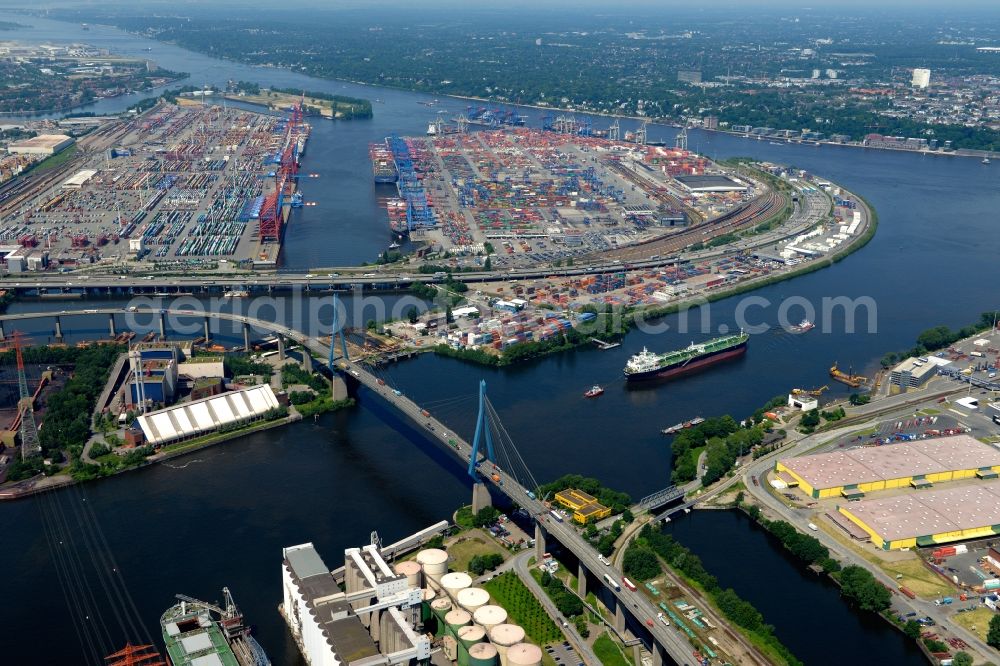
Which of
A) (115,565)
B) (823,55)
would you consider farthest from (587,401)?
(823,55)

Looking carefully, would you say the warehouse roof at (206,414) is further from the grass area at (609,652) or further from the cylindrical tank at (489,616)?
the grass area at (609,652)

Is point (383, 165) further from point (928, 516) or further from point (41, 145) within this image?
point (928, 516)

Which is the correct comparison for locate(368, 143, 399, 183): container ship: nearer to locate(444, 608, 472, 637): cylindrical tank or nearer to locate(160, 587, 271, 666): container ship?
locate(160, 587, 271, 666): container ship

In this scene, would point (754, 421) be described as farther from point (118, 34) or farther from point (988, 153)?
point (118, 34)

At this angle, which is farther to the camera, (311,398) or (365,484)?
(311,398)

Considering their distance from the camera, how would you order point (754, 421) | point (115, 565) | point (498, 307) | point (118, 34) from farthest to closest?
1. point (118, 34)
2. point (498, 307)
3. point (754, 421)
4. point (115, 565)

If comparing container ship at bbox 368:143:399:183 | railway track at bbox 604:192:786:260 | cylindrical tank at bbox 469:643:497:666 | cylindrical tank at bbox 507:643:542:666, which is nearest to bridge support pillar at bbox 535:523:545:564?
cylindrical tank at bbox 507:643:542:666

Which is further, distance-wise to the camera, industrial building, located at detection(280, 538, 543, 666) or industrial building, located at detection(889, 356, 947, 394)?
industrial building, located at detection(889, 356, 947, 394)
